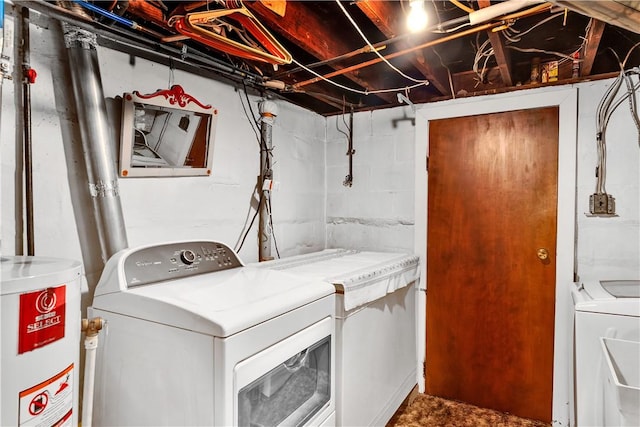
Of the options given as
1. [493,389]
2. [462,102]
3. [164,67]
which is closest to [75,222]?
[164,67]

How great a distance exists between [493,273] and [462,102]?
124 centimetres

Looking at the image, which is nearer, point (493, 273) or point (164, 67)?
point (164, 67)

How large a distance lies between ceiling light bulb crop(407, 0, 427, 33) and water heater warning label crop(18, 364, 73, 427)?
1.71m

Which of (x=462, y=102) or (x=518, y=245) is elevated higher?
(x=462, y=102)

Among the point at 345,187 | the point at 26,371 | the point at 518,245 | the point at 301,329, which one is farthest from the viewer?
the point at 345,187

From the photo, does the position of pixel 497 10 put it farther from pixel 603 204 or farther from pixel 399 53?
pixel 603 204

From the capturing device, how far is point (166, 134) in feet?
5.99

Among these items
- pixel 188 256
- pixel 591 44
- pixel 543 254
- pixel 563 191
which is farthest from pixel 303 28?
pixel 543 254

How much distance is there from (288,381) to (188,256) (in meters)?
0.66

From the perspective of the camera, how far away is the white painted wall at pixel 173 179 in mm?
1405

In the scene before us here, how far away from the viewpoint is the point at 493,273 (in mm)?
2545

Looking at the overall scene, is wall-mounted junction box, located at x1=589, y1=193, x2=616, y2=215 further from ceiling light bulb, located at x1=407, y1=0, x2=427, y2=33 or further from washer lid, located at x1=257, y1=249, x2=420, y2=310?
ceiling light bulb, located at x1=407, y1=0, x2=427, y2=33

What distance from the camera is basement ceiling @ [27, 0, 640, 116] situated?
143cm

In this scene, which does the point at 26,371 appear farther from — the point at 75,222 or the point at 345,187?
the point at 345,187
